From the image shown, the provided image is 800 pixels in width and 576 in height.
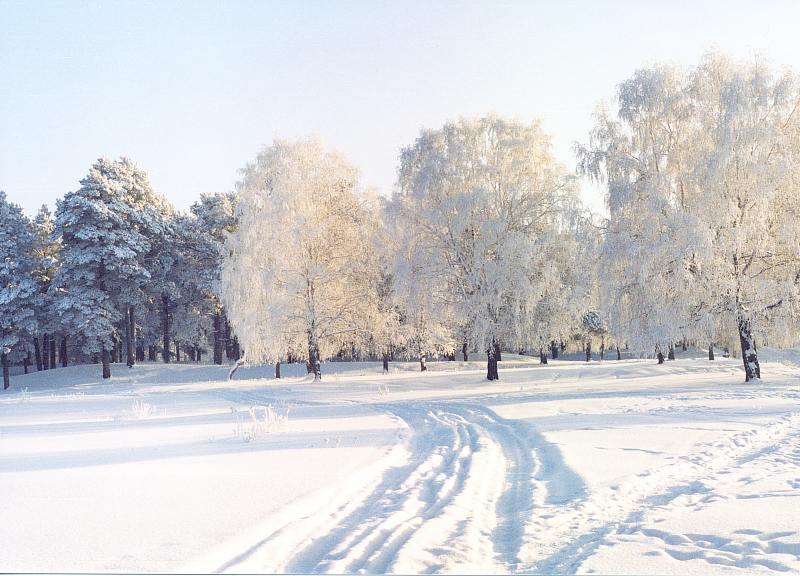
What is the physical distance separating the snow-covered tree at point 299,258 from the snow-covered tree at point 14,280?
17532 millimetres

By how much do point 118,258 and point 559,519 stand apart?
36.2 meters

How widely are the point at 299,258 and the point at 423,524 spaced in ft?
74.1

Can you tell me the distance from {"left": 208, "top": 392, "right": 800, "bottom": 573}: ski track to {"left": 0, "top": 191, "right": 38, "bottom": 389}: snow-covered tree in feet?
119

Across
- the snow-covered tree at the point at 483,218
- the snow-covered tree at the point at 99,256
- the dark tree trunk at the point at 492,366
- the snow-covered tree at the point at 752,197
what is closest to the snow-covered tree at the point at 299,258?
the snow-covered tree at the point at 483,218

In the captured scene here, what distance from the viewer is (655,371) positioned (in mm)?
28422

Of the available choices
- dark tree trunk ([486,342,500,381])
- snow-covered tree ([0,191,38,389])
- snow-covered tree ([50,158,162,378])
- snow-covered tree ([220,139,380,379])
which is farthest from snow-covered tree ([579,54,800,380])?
snow-covered tree ([0,191,38,389])

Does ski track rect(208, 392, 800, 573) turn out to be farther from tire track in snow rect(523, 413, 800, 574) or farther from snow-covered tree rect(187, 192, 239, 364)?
snow-covered tree rect(187, 192, 239, 364)

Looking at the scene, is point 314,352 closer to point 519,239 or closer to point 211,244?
point 519,239

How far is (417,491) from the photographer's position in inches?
243

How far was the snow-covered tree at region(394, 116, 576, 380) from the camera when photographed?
23359 mm

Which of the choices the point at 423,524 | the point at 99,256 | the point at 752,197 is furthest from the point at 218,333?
the point at 423,524

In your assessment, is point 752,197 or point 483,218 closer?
point 752,197

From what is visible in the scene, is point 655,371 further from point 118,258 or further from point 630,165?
point 118,258

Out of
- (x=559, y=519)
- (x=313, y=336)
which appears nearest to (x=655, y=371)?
(x=313, y=336)
